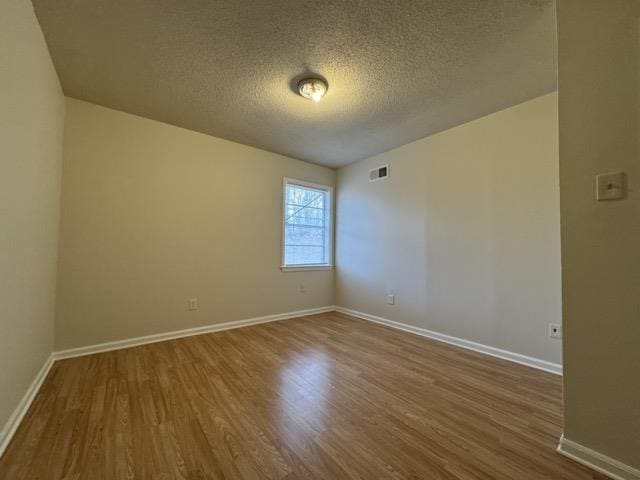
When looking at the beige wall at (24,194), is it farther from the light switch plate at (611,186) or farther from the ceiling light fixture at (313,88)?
the light switch plate at (611,186)

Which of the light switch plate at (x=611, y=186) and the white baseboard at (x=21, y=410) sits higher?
the light switch plate at (x=611, y=186)

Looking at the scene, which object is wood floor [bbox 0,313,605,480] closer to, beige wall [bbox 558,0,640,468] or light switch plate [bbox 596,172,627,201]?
beige wall [bbox 558,0,640,468]

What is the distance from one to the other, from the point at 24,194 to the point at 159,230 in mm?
1380

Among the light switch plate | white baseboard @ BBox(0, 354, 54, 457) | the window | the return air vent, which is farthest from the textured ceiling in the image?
white baseboard @ BBox(0, 354, 54, 457)

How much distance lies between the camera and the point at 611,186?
47.1 inches

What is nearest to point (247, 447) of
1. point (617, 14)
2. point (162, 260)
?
point (162, 260)

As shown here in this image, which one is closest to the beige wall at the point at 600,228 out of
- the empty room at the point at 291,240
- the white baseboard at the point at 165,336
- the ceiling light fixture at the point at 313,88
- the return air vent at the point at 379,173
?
the empty room at the point at 291,240

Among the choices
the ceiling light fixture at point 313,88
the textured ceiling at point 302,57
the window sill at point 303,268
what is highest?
the textured ceiling at point 302,57

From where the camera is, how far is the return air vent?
3647 mm

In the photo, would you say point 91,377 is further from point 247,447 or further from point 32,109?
point 32,109

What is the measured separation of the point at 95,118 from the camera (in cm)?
254

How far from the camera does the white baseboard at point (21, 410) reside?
4.28 ft

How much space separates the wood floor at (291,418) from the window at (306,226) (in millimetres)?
1745

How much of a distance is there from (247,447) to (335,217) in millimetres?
3475
